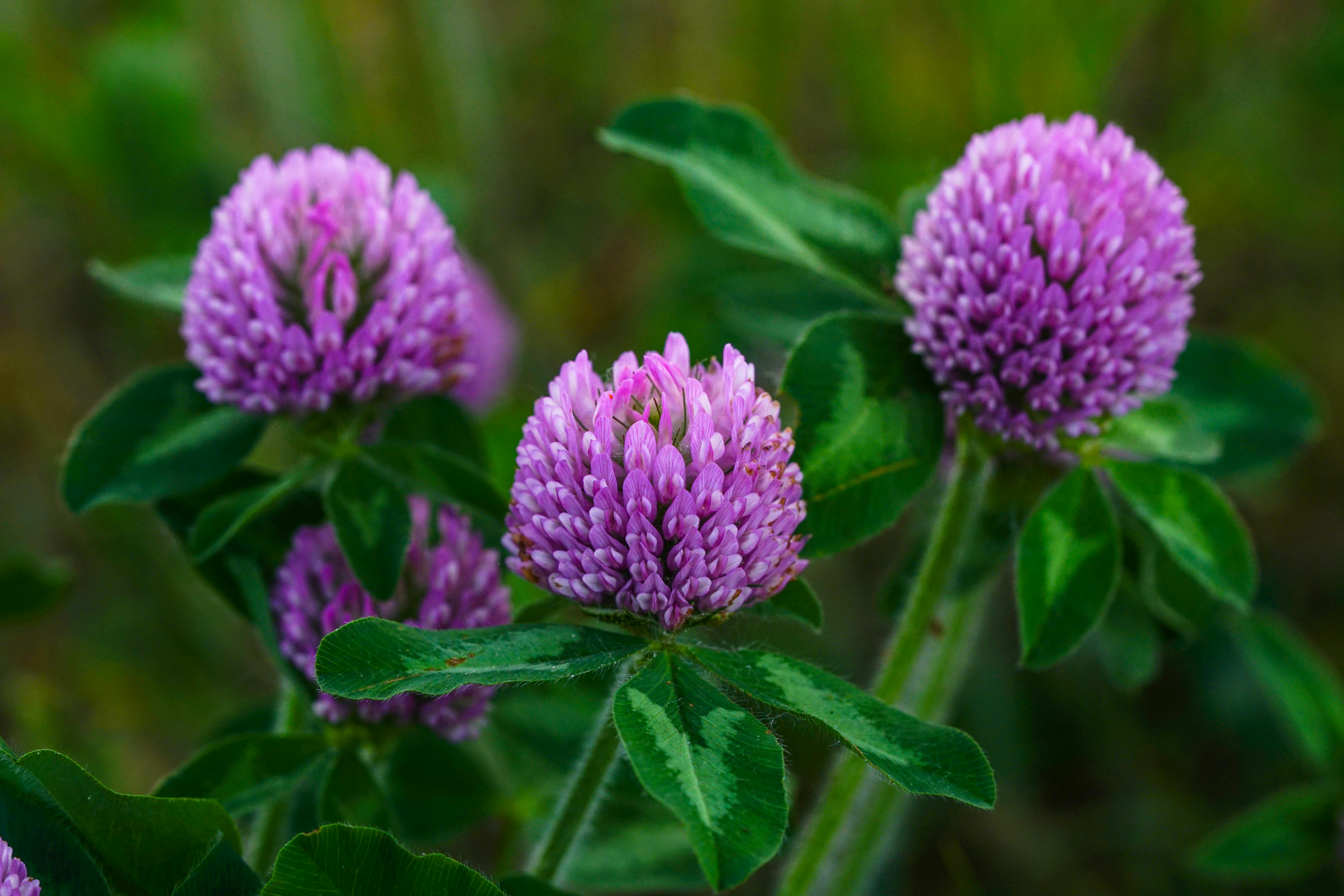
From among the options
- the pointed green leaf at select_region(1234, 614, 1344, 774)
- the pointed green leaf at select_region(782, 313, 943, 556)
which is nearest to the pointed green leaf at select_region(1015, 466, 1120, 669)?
the pointed green leaf at select_region(782, 313, 943, 556)

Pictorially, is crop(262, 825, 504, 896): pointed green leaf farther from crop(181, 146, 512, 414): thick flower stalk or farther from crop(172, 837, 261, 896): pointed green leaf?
crop(181, 146, 512, 414): thick flower stalk

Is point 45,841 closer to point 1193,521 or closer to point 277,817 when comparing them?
point 277,817

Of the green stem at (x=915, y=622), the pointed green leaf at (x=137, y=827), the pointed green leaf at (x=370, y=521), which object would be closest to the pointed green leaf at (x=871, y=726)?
the green stem at (x=915, y=622)

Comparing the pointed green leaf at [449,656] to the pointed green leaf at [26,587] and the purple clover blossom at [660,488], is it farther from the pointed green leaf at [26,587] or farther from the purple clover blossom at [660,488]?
the pointed green leaf at [26,587]

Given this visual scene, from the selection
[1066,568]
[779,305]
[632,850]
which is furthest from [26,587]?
[1066,568]

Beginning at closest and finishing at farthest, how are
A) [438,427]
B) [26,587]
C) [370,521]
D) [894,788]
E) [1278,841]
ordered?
[370,521], [894,788], [438,427], [26,587], [1278,841]

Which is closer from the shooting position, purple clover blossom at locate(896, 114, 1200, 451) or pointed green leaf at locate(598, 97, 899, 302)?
purple clover blossom at locate(896, 114, 1200, 451)

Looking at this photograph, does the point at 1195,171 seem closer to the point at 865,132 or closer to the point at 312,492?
the point at 865,132

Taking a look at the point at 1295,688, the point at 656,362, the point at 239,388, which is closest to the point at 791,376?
the point at 656,362
